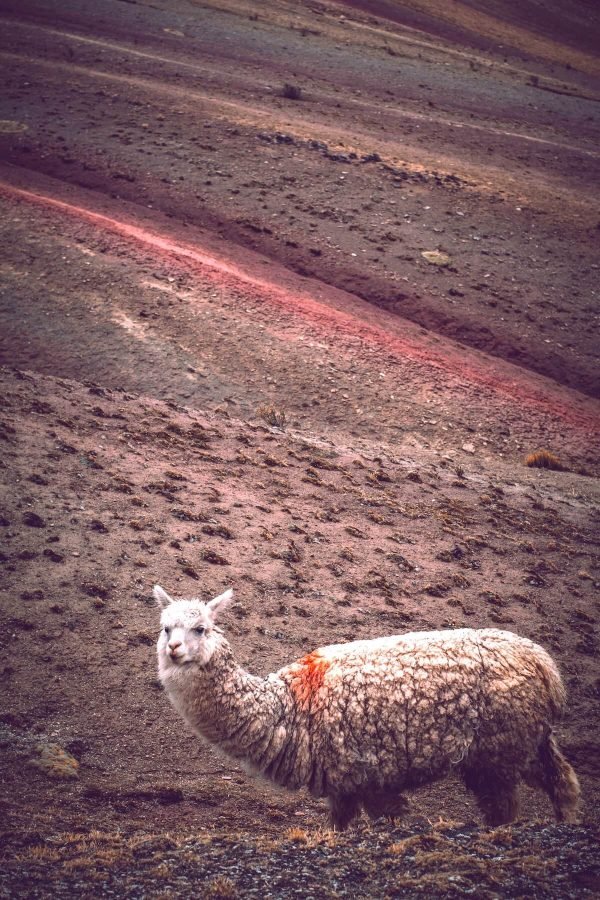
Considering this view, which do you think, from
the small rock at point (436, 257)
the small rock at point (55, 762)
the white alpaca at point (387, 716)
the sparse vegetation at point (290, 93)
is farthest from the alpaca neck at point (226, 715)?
the sparse vegetation at point (290, 93)

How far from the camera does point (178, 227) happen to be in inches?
942

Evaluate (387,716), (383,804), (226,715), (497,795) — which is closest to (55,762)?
(226,715)

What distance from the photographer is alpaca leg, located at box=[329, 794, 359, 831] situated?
6.45 m

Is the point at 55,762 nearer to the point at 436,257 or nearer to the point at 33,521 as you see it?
the point at 33,521

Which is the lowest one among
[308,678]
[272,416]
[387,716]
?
[272,416]

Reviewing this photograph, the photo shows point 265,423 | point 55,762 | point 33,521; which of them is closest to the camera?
point 55,762

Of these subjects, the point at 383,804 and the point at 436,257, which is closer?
the point at 383,804

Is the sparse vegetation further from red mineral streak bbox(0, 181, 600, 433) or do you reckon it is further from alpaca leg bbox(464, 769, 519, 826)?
alpaca leg bbox(464, 769, 519, 826)

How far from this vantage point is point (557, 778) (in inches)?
256

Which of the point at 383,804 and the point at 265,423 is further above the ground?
the point at 383,804

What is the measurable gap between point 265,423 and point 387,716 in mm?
10418

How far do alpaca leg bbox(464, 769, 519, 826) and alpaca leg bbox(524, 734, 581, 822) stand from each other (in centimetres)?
22

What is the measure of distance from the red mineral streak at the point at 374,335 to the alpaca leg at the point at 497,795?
14.0 metres

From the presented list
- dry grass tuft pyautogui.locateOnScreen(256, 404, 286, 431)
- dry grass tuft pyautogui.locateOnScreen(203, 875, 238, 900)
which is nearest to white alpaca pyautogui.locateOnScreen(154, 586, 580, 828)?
dry grass tuft pyautogui.locateOnScreen(203, 875, 238, 900)
